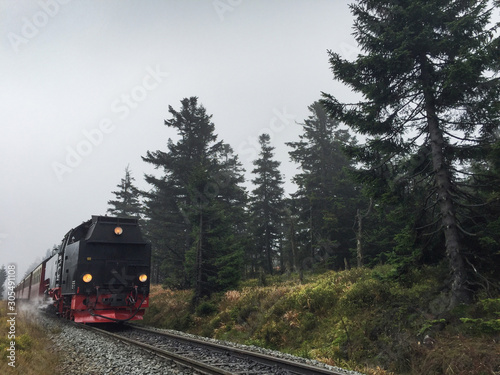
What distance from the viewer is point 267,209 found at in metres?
33.9

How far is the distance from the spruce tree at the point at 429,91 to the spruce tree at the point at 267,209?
22.7 meters

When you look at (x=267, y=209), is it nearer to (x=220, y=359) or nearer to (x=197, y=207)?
(x=197, y=207)

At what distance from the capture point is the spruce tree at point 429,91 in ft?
30.1

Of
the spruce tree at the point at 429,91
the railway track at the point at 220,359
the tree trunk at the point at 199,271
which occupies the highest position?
the spruce tree at the point at 429,91

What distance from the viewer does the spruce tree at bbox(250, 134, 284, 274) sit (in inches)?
1310

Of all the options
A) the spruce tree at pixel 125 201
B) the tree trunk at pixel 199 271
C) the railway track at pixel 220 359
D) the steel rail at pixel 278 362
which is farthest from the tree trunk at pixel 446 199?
the spruce tree at pixel 125 201

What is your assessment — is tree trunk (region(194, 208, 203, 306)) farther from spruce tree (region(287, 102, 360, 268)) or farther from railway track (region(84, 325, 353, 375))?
spruce tree (region(287, 102, 360, 268))

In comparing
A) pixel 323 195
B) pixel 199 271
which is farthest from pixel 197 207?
pixel 323 195

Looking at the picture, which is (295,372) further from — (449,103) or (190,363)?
(449,103)

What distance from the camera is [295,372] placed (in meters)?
6.74

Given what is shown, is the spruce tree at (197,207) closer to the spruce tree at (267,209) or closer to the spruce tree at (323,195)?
the spruce tree at (267,209)

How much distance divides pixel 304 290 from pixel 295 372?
6.38 m

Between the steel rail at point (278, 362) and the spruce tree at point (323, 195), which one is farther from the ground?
the spruce tree at point (323, 195)

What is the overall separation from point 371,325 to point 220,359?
4622 mm
